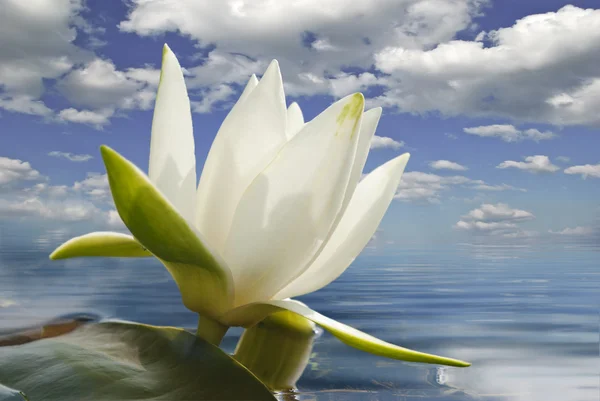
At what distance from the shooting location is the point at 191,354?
0.58m

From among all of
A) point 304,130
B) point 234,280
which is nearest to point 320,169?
point 304,130

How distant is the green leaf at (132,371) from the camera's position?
523mm

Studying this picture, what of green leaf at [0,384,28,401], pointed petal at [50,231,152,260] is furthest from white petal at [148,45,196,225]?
green leaf at [0,384,28,401]

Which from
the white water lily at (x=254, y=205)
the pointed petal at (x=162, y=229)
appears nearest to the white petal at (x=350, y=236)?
the white water lily at (x=254, y=205)

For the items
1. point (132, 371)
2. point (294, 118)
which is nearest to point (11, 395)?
point (132, 371)

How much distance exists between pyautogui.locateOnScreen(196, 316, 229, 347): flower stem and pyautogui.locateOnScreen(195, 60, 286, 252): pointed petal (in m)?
0.10

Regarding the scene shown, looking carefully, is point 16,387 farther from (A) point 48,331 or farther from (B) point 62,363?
(A) point 48,331

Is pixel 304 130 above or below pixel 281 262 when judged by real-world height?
above

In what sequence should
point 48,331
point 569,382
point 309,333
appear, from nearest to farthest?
point 48,331, point 309,333, point 569,382

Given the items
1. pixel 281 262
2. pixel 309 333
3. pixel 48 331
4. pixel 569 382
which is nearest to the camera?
pixel 281 262

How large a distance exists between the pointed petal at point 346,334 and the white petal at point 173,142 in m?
0.14

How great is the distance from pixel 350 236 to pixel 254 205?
17cm

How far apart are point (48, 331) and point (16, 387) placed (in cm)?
31

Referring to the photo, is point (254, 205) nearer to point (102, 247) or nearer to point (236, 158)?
point (236, 158)
